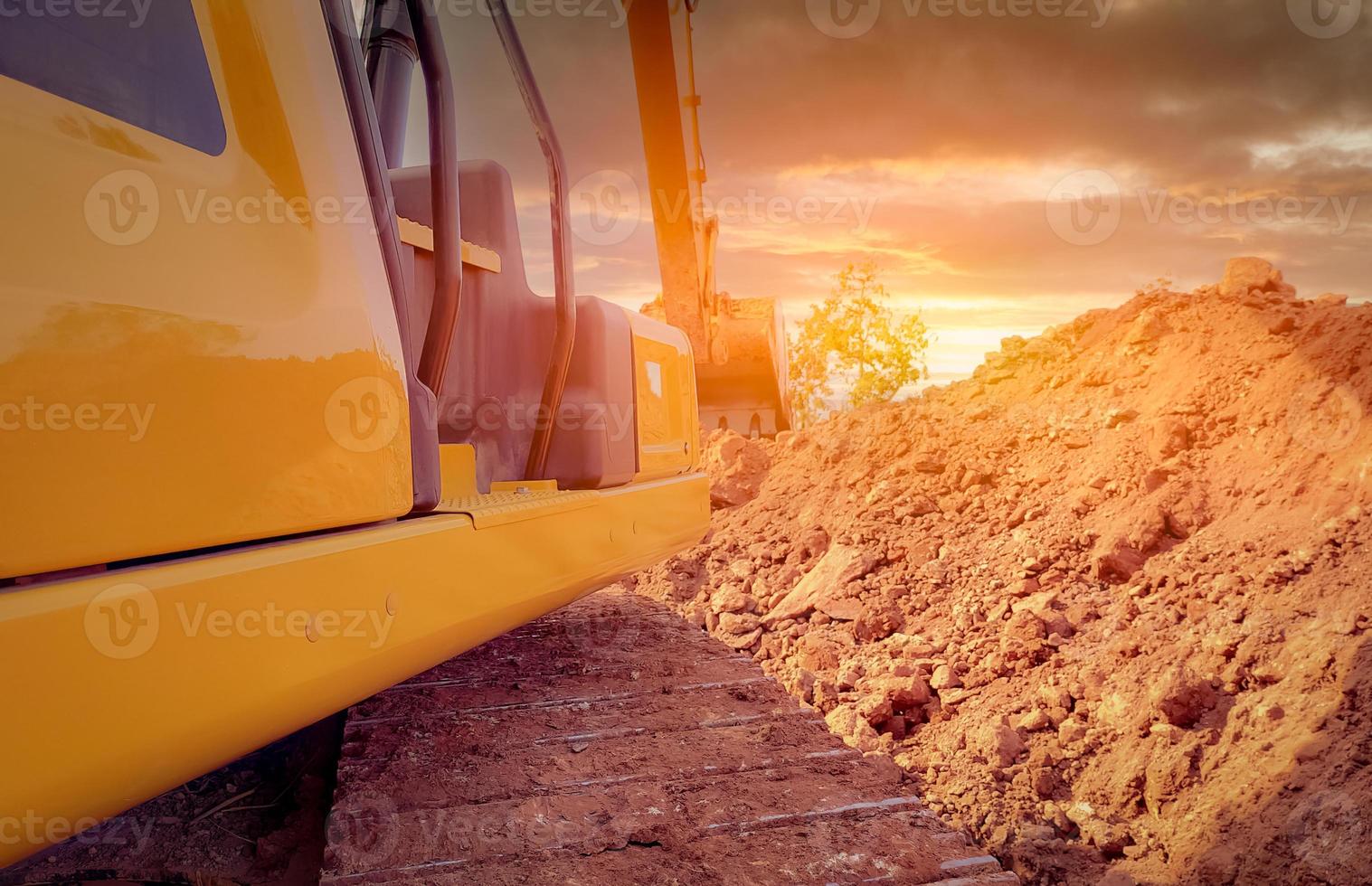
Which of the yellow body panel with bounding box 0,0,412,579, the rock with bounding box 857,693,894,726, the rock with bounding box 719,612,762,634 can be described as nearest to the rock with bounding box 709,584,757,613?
the rock with bounding box 719,612,762,634

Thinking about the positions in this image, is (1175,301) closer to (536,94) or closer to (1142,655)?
(1142,655)

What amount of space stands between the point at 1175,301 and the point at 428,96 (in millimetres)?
6034

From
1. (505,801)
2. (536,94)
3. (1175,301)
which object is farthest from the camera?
(1175,301)

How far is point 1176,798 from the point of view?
2.81 meters

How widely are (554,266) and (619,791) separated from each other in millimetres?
1530

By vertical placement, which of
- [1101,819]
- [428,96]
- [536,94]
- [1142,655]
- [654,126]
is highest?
[654,126]

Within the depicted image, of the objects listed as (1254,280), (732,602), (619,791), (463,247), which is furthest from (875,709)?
(1254,280)

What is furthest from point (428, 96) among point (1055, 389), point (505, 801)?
point (1055, 389)

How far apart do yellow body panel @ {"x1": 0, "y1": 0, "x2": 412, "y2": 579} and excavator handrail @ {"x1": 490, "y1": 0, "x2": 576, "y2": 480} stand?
91 cm

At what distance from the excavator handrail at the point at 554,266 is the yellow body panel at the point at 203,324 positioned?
0.91 metres

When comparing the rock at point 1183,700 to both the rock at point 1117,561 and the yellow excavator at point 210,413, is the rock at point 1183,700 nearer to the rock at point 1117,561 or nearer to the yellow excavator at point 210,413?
the rock at point 1117,561

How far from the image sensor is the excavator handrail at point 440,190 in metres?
1.88

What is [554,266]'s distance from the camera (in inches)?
105

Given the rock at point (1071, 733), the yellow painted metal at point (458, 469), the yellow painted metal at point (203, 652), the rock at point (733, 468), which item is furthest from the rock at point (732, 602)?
the yellow painted metal at point (203, 652)
